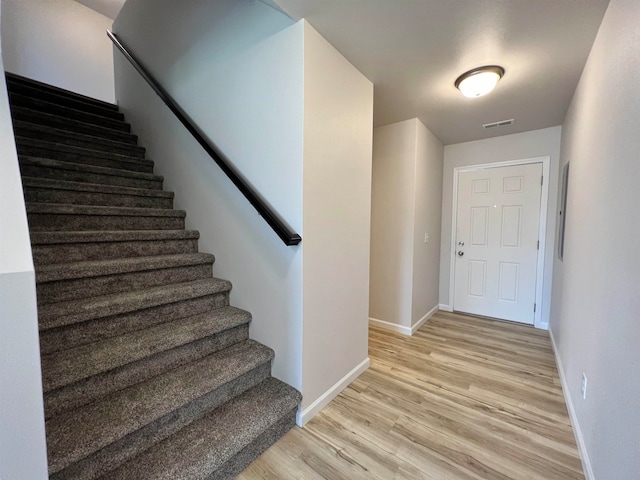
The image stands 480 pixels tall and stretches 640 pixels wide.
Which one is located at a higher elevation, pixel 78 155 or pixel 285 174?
pixel 78 155

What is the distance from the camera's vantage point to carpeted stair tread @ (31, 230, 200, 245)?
1.62 meters

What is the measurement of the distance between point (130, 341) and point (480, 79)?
2.80 meters

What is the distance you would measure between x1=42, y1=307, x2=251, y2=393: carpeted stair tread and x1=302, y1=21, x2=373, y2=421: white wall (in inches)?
21.5

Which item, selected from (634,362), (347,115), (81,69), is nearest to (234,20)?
(347,115)

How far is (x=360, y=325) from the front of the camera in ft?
7.23

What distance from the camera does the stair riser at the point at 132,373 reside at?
1.18 meters

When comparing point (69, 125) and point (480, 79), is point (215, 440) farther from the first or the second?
point (69, 125)

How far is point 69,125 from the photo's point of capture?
8.84ft

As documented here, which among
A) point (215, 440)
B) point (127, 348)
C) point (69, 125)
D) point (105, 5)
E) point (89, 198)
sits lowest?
point (215, 440)

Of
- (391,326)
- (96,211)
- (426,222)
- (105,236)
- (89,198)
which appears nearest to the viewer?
(105,236)

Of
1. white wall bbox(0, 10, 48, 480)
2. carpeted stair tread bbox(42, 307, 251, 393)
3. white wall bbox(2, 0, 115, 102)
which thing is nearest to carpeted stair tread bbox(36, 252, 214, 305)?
carpeted stair tread bbox(42, 307, 251, 393)

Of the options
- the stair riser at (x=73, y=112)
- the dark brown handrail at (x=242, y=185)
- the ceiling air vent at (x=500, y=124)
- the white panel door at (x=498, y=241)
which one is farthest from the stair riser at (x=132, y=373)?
the ceiling air vent at (x=500, y=124)

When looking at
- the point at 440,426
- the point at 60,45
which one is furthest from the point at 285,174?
the point at 60,45

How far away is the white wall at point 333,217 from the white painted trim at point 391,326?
3.17 ft
